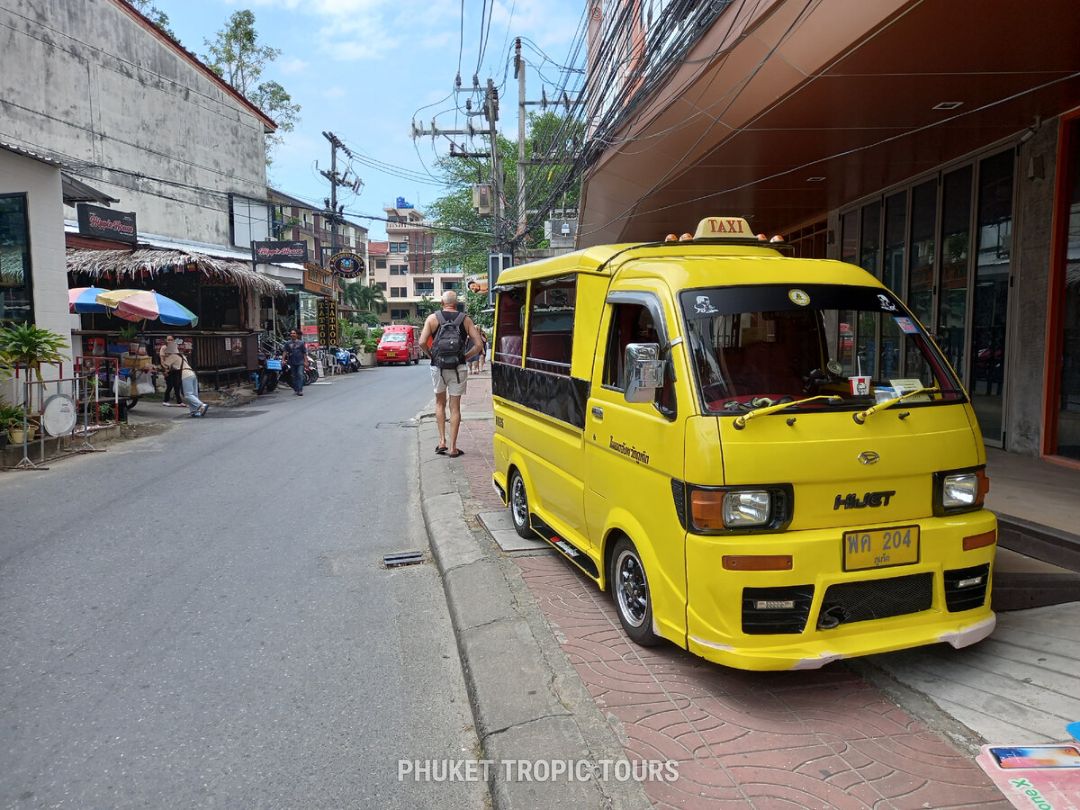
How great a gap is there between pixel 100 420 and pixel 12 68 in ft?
39.1

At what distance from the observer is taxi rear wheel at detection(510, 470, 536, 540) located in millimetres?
6070

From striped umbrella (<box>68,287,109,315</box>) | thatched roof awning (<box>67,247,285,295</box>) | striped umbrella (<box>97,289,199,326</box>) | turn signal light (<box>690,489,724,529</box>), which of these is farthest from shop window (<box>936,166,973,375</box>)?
thatched roof awning (<box>67,247,285,295</box>)

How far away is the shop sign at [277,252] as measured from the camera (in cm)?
2578

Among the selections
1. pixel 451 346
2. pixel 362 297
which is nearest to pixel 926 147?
pixel 451 346

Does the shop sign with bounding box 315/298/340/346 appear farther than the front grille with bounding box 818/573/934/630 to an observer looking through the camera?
Yes

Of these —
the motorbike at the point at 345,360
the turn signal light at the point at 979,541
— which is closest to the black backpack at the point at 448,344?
the turn signal light at the point at 979,541

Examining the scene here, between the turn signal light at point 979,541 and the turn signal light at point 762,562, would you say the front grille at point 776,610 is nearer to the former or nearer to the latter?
the turn signal light at point 762,562

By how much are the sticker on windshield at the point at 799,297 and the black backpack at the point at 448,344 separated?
5.58m

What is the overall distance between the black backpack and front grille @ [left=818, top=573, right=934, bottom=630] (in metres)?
6.28

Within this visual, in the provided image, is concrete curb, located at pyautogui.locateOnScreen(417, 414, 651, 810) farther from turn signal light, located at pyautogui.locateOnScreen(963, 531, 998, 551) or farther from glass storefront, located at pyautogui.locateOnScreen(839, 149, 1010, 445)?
glass storefront, located at pyautogui.locateOnScreen(839, 149, 1010, 445)

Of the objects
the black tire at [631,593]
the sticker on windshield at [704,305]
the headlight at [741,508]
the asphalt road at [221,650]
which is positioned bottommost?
the asphalt road at [221,650]

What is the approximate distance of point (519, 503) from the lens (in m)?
6.20

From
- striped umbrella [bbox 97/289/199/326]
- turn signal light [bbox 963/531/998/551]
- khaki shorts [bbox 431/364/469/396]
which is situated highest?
striped umbrella [bbox 97/289/199/326]

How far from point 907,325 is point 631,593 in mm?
2057
